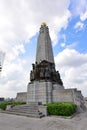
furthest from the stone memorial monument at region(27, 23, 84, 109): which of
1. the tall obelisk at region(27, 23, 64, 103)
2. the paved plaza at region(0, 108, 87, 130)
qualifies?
the paved plaza at region(0, 108, 87, 130)

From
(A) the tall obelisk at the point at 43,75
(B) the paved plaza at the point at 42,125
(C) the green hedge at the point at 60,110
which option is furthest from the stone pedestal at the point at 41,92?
(B) the paved plaza at the point at 42,125

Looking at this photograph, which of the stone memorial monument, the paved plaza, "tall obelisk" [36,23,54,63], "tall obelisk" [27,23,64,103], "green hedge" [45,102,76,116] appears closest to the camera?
the paved plaza

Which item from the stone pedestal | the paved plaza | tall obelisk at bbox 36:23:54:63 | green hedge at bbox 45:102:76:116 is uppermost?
tall obelisk at bbox 36:23:54:63

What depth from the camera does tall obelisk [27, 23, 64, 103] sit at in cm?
1680

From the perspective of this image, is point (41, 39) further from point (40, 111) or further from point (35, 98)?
point (40, 111)

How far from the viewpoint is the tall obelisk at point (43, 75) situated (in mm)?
16797

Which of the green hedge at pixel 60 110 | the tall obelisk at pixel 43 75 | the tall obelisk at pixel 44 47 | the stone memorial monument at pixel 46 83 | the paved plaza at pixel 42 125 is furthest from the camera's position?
the tall obelisk at pixel 44 47

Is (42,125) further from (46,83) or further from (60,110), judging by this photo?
(46,83)

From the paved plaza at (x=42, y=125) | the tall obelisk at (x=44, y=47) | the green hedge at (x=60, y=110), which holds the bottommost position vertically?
the paved plaza at (x=42, y=125)

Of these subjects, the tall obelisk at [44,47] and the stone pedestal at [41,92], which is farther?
the tall obelisk at [44,47]

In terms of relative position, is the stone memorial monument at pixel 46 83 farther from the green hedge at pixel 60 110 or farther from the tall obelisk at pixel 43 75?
the green hedge at pixel 60 110

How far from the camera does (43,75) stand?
17328 mm

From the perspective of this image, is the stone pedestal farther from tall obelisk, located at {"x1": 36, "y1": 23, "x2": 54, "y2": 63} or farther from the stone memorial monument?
tall obelisk, located at {"x1": 36, "y1": 23, "x2": 54, "y2": 63}

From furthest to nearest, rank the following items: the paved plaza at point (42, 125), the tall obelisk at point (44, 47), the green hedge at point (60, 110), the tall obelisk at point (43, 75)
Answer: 1. the tall obelisk at point (44, 47)
2. the tall obelisk at point (43, 75)
3. the green hedge at point (60, 110)
4. the paved plaza at point (42, 125)
